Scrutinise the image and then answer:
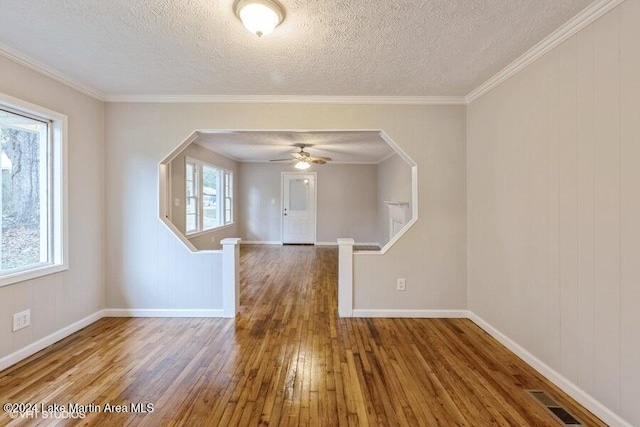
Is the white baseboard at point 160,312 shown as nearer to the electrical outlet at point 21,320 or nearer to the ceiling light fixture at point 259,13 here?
the electrical outlet at point 21,320

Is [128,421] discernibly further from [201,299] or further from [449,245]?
[449,245]

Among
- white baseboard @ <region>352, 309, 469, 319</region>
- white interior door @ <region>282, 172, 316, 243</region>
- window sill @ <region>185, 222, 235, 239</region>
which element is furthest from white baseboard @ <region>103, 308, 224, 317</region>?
white interior door @ <region>282, 172, 316, 243</region>

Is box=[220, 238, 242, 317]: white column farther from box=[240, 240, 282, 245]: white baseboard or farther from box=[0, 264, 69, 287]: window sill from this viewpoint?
box=[240, 240, 282, 245]: white baseboard

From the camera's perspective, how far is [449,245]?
10.5 feet

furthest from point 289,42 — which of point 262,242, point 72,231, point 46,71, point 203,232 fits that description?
point 262,242

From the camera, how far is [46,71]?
248 cm

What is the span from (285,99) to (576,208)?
266 cm

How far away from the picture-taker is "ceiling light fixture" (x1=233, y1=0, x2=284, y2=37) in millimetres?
1614

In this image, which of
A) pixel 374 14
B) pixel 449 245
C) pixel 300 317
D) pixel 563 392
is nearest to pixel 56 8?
pixel 374 14

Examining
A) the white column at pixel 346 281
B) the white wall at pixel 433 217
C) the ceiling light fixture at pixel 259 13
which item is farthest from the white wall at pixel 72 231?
the white wall at pixel 433 217

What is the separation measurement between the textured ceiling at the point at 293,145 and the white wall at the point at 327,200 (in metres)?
0.56

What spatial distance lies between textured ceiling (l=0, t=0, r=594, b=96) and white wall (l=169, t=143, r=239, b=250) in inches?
72.5

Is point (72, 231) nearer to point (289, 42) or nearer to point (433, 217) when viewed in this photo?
point (289, 42)

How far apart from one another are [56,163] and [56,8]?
4.69ft
